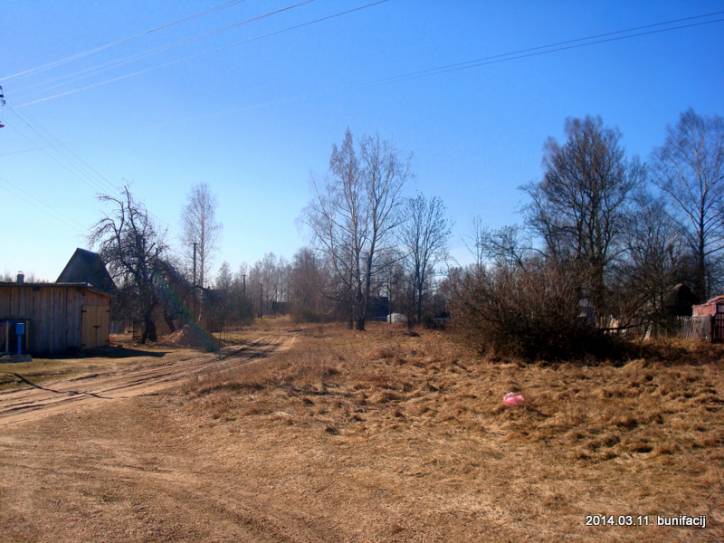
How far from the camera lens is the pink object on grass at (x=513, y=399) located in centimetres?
1048

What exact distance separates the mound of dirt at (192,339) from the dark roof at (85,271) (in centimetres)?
629

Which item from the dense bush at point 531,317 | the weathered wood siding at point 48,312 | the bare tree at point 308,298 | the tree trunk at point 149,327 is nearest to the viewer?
the dense bush at point 531,317

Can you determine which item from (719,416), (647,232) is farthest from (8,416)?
(647,232)

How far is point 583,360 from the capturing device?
55.4 feet

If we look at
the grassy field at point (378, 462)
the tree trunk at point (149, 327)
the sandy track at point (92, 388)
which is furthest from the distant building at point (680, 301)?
the tree trunk at point (149, 327)

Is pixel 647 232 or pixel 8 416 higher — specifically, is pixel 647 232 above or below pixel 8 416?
above

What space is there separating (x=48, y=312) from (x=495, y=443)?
2458cm

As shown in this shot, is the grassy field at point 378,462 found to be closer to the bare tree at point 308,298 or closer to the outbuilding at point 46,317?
the outbuilding at point 46,317

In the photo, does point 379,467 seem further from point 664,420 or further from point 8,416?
point 8,416

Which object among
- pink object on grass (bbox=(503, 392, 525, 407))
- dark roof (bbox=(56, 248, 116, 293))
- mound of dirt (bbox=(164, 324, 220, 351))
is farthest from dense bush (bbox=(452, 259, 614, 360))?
dark roof (bbox=(56, 248, 116, 293))

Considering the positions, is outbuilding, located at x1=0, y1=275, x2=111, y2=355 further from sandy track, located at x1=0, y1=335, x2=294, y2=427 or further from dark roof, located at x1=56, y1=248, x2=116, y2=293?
dark roof, located at x1=56, y1=248, x2=116, y2=293

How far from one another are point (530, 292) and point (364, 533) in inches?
553

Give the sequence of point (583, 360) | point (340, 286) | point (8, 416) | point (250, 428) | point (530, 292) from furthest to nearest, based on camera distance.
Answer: point (340, 286), point (530, 292), point (583, 360), point (8, 416), point (250, 428)

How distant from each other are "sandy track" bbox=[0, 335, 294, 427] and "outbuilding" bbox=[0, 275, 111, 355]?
4.84 metres
